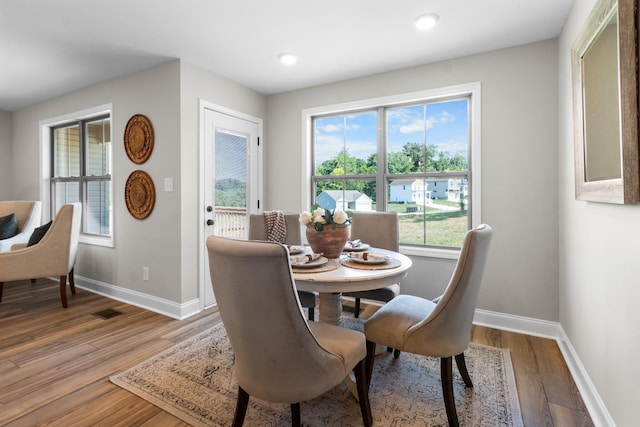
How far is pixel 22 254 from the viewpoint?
3.14 meters

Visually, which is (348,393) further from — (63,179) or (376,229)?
(63,179)

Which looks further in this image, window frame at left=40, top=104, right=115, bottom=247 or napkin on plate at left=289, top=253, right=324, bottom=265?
window frame at left=40, top=104, right=115, bottom=247

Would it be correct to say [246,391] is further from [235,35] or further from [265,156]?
[265,156]

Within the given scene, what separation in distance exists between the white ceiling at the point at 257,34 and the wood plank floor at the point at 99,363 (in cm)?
240

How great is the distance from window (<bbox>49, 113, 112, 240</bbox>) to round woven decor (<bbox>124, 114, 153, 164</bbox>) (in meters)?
0.68

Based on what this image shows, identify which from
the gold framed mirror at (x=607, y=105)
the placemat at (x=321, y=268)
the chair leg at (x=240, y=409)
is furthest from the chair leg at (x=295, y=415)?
the gold framed mirror at (x=607, y=105)

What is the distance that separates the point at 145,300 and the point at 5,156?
12.4 feet

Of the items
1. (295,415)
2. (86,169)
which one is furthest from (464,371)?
(86,169)

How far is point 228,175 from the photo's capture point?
3.54 metres

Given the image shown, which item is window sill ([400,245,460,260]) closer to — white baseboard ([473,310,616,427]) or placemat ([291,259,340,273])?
white baseboard ([473,310,616,427])

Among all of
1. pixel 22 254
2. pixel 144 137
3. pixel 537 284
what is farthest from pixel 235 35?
pixel 537 284

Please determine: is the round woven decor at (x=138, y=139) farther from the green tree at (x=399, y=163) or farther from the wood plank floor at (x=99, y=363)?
the green tree at (x=399, y=163)

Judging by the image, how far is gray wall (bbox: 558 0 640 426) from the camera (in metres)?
1.34

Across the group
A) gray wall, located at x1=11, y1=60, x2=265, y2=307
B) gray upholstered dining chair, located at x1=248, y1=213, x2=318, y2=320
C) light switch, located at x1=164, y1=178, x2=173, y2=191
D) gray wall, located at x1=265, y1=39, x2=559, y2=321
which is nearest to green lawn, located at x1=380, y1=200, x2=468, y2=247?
gray wall, located at x1=265, y1=39, x2=559, y2=321
